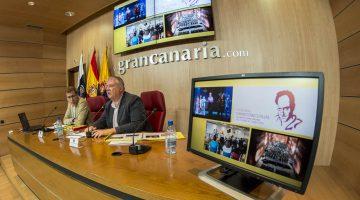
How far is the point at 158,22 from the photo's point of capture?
3.05 metres

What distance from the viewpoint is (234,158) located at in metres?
0.93

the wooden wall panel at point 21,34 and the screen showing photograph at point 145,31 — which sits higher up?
the wooden wall panel at point 21,34

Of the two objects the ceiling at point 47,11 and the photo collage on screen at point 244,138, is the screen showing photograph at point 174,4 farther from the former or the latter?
the photo collage on screen at point 244,138

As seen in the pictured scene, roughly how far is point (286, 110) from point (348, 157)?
1.11 meters

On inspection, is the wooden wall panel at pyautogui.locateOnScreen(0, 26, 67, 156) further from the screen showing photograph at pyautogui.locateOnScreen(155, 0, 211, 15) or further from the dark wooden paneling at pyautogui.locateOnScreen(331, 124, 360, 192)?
the dark wooden paneling at pyautogui.locateOnScreen(331, 124, 360, 192)

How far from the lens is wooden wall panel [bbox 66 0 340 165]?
6.64 ft

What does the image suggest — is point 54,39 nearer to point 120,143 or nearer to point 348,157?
point 120,143

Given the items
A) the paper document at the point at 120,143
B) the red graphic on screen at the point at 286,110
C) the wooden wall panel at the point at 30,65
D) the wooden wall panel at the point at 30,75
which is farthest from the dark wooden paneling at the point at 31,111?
the red graphic on screen at the point at 286,110

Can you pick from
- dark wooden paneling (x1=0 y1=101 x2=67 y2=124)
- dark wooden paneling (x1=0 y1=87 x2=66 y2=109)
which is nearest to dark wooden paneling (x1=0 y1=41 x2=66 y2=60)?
dark wooden paneling (x1=0 y1=87 x2=66 y2=109)

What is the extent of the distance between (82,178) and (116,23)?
295 centimetres

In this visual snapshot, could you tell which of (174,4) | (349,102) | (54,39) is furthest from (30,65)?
(349,102)

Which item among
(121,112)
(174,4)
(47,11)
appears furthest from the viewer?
(47,11)

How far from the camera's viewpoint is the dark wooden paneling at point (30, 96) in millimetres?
4492

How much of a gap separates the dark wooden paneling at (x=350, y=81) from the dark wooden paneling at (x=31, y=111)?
18.1 ft
